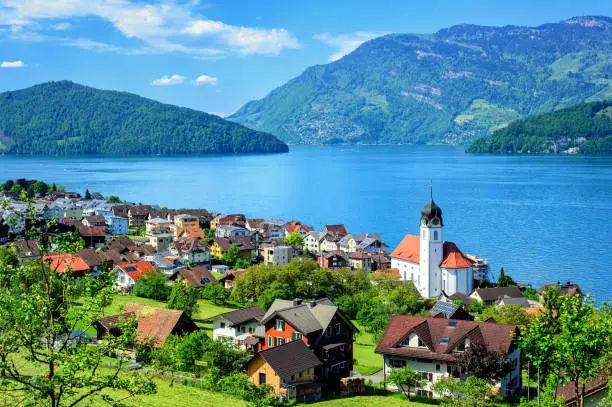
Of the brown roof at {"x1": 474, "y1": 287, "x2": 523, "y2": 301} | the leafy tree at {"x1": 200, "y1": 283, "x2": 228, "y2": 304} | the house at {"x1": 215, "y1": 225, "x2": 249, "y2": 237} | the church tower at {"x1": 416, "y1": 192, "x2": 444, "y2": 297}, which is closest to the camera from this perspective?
the leafy tree at {"x1": 200, "y1": 283, "x2": 228, "y2": 304}

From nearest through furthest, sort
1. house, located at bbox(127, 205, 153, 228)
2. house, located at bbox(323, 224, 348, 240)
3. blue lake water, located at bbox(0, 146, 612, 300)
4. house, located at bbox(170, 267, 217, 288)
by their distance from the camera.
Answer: house, located at bbox(170, 267, 217, 288) < blue lake water, located at bbox(0, 146, 612, 300) < house, located at bbox(323, 224, 348, 240) < house, located at bbox(127, 205, 153, 228)

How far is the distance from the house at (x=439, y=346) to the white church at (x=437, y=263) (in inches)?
977

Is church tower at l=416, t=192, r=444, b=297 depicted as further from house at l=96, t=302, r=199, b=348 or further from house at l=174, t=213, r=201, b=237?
house at l=174, t=213, r=201, b=237

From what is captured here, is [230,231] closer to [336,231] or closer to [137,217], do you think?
[336,231]

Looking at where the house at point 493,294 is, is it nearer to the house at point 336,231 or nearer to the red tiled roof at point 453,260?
the red tiled roof at point 453,260

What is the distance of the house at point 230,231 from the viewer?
7400cm

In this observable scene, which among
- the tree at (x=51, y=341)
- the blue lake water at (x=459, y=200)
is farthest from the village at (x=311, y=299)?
the blue lake water at (x=459, y=200)

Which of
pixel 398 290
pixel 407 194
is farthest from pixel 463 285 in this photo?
pixel 407 194

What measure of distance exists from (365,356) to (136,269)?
75.1ft

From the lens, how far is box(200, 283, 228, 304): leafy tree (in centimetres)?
4117

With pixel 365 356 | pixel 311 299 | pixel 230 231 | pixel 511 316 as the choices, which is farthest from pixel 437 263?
pixel 230 231

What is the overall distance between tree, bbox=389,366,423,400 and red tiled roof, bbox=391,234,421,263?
28731mm

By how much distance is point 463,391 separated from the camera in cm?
2003

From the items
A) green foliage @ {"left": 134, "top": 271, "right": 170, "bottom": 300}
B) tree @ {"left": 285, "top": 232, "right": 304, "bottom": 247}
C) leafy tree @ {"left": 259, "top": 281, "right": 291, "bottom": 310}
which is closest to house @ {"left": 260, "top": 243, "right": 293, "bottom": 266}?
tree @ {"left": 285, "top": 232, "right": 304, "bottom": 247}
